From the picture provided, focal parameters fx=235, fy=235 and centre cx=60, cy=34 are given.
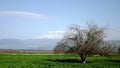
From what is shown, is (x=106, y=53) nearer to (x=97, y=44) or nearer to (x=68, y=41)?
(x=97, y=44)

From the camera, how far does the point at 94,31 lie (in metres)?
48.1

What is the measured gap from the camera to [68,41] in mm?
48594

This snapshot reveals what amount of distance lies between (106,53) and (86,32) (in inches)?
230

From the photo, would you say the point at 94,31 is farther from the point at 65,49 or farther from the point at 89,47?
the point at 65,49

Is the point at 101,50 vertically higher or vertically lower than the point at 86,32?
lower

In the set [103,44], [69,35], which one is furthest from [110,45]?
[69,35]

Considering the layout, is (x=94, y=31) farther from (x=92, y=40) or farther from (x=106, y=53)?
(x=106, y=53)

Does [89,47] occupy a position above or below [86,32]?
below

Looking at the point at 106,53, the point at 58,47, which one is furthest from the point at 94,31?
the point at 58,47

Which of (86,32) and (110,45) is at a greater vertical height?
(86,32)

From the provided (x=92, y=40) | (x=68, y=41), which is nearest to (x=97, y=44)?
(x=92, y=40)

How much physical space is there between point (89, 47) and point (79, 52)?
7.33ft

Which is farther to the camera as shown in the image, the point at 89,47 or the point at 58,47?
the point at 58,47

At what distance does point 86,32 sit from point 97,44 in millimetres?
3310
